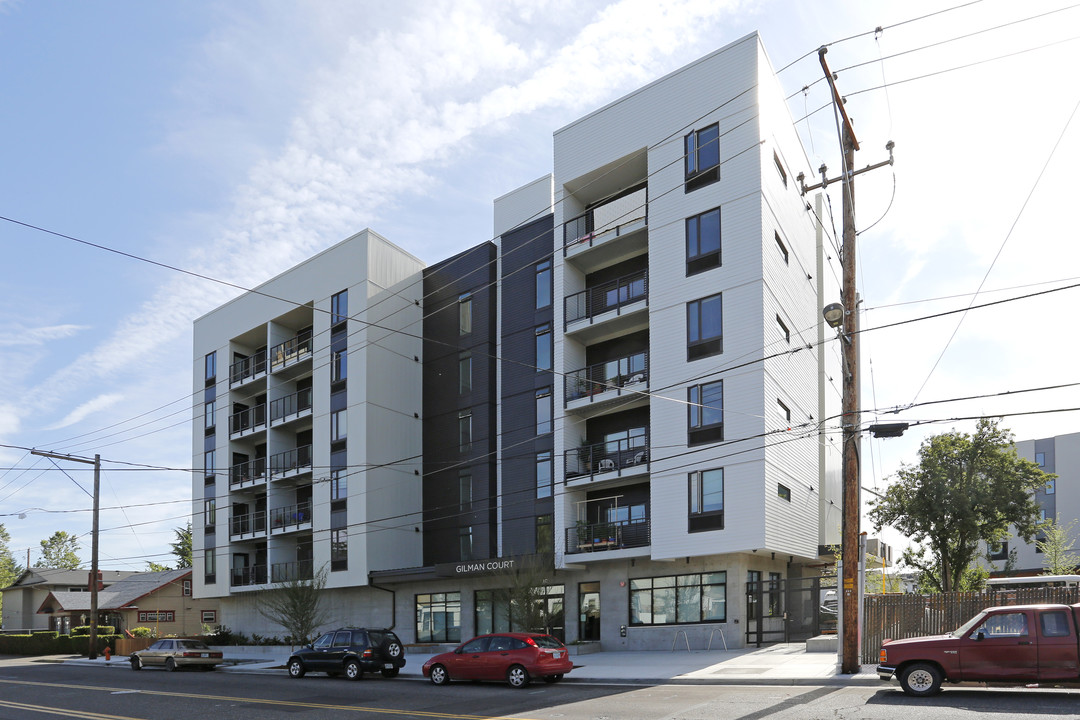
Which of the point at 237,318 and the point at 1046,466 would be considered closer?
the point at 237,318

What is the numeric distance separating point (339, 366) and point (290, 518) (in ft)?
Answer: 29.3

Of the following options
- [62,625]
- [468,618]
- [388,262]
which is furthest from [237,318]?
[62,625]

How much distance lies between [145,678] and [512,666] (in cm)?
1577

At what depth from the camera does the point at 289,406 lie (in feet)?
158

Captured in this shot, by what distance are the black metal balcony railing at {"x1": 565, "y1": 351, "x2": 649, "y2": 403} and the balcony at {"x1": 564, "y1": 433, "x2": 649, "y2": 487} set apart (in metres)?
2.12

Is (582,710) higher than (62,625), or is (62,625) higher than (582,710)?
(582,710)

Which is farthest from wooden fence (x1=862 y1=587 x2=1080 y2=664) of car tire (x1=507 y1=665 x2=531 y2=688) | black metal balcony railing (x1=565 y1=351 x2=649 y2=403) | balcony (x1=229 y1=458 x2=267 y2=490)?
balcony (x1=229 y1=458 x2=267 y2=490)

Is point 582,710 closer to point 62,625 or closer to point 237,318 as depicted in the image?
point 237,318

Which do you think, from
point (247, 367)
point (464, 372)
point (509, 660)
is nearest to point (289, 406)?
point (247, 367)

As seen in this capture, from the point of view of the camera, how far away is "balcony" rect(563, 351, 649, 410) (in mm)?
34156

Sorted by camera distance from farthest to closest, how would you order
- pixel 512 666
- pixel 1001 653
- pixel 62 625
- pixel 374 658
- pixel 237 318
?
pixel 62 625 < pixel 237 318 < pixel 374 658 < pixel 512 666 < pixel 1001 653

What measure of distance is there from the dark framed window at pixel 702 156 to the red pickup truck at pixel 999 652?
20.3 metres

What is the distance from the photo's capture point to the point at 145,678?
99.7ft

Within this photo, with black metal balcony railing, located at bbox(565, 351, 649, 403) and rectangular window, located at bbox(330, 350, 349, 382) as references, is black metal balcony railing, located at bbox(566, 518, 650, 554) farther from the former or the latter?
rectangular window, located at bbox(330, 350, 349, 382)
